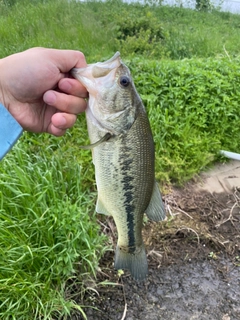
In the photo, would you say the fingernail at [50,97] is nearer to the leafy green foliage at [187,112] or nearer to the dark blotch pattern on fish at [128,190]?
the dark blotch pattern on fish at [128,190]

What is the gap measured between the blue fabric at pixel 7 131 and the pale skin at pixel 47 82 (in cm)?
17

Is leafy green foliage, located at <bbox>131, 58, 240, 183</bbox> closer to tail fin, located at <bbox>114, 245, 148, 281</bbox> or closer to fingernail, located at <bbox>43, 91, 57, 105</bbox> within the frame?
tail fin, located at <bbox>114, 245, 148, 281</bbox>

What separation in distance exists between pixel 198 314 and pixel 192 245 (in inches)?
25.3

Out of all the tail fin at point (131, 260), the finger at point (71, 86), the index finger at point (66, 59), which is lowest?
the tail fin at point (131, 260)

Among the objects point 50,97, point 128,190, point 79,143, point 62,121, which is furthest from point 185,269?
point 50,97

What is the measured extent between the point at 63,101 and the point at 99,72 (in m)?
0.24

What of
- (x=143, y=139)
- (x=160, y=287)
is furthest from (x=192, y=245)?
(x=143, y=139)

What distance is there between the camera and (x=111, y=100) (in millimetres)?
1576

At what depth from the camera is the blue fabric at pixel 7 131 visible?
1.62 meters

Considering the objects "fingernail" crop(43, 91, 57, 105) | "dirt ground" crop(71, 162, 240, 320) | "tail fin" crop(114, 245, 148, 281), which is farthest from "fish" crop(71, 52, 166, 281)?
"dirt ground" crop(71, 162, 240, 320)

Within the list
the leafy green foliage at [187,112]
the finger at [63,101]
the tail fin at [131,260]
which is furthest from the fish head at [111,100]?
the leafy green foliage at [187,112]

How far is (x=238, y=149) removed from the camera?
456cm

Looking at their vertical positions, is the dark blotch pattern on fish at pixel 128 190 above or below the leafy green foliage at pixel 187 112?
above

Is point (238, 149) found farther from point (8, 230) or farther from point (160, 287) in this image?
point (8, 230)
